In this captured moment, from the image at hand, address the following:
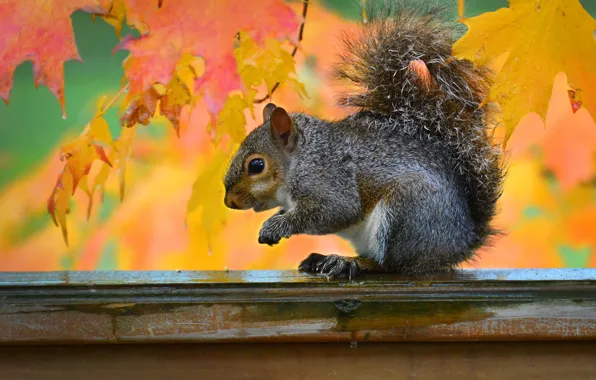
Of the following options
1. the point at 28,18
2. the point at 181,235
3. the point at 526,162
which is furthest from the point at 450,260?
the point at 28,18

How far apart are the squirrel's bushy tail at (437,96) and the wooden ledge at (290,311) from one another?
30cm

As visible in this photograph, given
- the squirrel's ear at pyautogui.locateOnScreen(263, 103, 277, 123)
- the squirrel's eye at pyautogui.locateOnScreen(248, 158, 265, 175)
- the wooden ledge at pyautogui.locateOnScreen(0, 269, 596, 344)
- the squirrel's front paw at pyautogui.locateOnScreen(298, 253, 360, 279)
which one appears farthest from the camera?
the squirrel's ear at pyautogui.locateOnScreen(263, 103, 277, 123)

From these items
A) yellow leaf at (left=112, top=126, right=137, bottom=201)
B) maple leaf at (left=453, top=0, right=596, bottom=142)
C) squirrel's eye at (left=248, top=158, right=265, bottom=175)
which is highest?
maple leaf at (left=453, top=0, right=596, bottom=142)

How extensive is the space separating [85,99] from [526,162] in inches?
40.7

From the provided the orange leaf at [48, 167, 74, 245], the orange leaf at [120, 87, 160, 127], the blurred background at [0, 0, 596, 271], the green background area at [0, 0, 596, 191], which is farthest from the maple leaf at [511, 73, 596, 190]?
the orange leaf at [48, 167, 74, 245]

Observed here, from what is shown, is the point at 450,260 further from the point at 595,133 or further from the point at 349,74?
the point at 595,133

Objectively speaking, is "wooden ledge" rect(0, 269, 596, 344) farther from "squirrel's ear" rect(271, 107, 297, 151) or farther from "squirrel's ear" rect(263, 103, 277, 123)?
"squirrel's ear" rect(263, 103, 277, 123)

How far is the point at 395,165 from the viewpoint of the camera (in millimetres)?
1371

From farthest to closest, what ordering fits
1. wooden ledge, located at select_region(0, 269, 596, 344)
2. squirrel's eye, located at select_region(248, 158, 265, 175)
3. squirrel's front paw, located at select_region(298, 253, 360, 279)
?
squirrel's eye, located at select_region(248, 158, 265, 175)
squirrel's front paw, located at select_region(298, 253, 360, 279)
wooden ledge, located at select_region(0, 269, 596, 344)

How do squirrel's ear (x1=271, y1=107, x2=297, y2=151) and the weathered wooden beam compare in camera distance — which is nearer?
the weathered wooden beam

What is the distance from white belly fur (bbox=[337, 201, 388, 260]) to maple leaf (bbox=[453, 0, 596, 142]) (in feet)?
0.85

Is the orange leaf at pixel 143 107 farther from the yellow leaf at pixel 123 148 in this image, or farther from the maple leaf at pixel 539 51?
the maple leaf at pixel 539 51

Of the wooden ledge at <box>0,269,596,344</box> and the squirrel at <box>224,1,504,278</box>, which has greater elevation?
the squirrel at <box>224,1,504,278</box>

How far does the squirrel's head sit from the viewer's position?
53.2 inches
